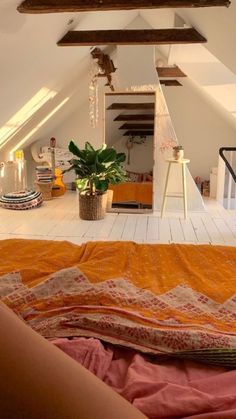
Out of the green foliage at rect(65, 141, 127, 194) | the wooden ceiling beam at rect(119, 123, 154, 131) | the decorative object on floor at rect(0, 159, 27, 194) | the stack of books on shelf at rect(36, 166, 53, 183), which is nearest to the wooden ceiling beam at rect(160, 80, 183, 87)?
the wooden ceiling beam at rect(119, 123, 154, 131)

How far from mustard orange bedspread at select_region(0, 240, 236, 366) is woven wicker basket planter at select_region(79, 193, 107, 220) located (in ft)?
7.62

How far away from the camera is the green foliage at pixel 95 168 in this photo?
13.8 ft

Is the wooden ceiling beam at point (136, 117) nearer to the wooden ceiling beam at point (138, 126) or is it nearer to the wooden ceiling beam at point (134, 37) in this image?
the wooden ceiling beam at point (138, 126)

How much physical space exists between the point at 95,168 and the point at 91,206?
458mm

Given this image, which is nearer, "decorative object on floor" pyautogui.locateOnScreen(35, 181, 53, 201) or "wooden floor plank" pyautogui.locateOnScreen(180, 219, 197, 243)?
"wooden floor plank" pyautogui.locateOnScreen(180, 219, 197, 243)

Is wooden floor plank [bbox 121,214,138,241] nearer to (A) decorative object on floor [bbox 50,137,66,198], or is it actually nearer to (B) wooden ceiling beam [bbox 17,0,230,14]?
(A) decorative object on floor [bbox 50,137,66,198]

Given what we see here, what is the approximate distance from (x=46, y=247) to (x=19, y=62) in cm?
188

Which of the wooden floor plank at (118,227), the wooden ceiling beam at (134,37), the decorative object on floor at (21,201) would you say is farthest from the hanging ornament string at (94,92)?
the wooden floor plank at (118,227)

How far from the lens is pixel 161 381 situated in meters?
0.93

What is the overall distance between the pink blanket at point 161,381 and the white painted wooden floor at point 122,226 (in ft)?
8.15

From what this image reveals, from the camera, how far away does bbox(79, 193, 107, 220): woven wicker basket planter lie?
4293 mm

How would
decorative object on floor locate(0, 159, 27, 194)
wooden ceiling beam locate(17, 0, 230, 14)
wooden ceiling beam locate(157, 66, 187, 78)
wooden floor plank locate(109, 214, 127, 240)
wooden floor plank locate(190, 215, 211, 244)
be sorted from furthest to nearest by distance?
wooden ceiling beam locate(157, 66, 187, 78)
decorative object on floor locate(0, 159, 27, 194)
wooden floor plank locate(109, 214, 127, 240)
wooden floor plank locate(190, 215, 211, 244)
wooden ceiling beam locate(17, 0, 230, 14)

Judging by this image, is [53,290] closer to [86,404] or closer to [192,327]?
[192,327]

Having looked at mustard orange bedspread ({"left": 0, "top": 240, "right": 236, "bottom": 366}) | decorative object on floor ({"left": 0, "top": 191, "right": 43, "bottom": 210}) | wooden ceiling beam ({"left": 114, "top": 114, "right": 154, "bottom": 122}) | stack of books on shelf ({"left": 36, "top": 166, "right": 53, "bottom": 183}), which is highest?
wooden ceiling beam ({"left": 114, "top": 114, "right": 154, "bottom": 122})
